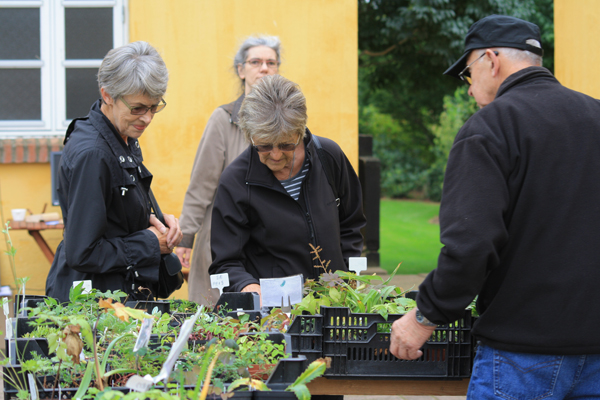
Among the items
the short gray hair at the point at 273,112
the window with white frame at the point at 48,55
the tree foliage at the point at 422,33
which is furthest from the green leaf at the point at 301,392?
the tree foliage at the point at 422,33

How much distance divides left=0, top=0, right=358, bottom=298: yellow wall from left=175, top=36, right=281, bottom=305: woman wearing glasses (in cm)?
145

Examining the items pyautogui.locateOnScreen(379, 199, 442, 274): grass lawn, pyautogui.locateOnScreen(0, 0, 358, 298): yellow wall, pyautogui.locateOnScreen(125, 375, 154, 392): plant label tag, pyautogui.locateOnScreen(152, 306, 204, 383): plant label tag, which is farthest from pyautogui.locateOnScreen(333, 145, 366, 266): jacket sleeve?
pyautogui.locateOnScreen(379, 199, 442, 274): grass lawn

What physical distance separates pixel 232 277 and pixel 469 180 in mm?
1088

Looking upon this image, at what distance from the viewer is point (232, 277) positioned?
236cm

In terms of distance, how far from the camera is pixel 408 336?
1.75m

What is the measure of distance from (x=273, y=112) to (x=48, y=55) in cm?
331

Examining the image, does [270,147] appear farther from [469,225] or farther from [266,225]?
[469,225]

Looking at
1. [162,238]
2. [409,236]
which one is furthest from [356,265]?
[409,236]

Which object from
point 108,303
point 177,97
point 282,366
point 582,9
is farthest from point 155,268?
point 582,9

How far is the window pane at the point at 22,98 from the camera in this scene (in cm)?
489

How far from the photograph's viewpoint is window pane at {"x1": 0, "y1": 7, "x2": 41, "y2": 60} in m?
4.88

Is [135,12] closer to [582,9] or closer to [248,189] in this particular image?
[248,189]

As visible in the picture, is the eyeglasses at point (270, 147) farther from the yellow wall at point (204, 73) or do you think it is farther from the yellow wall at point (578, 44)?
the yellow wall at point (578, 44)

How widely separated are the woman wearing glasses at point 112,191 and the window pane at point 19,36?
9.91ft
